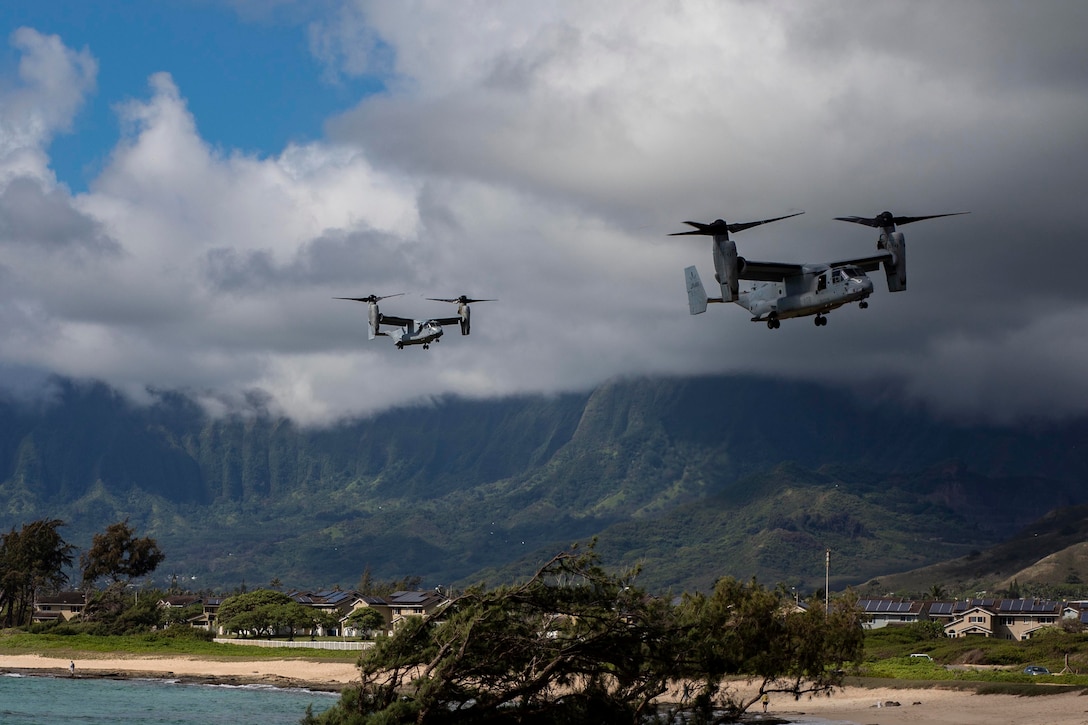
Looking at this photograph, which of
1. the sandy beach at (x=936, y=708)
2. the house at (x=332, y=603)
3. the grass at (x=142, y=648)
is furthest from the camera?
the house at (x=332, y=603)

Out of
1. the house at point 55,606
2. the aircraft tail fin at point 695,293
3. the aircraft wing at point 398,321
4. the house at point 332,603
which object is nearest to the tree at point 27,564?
the house at point 55,606

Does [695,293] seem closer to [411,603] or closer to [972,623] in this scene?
[972,623]

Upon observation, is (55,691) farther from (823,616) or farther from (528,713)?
(528,713)

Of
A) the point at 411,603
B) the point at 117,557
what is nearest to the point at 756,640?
the point at 411,603

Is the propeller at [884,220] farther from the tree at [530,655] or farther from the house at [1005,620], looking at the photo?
the house at [1005,620]

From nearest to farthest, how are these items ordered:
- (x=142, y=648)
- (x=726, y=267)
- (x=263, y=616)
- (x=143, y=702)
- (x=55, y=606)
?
(x=726, y=267) → (x=143, y=702) → (x=142, y=648) → (x=263, y=616) → (x=55, y=606)

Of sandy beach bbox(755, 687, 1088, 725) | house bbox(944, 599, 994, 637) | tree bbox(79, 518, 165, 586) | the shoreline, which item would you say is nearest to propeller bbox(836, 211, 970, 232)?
sandy beach bbox(755, 687, 1088, 725)
